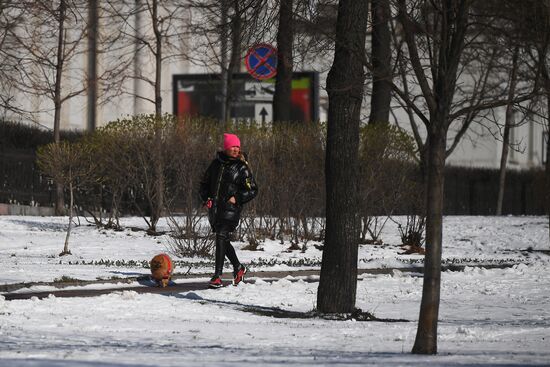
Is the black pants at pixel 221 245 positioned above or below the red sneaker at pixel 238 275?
above

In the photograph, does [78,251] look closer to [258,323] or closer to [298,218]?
[298,218]

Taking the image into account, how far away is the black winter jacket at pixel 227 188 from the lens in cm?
1459

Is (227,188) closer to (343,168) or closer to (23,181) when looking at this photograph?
(343,168)

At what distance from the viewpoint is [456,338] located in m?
10.9

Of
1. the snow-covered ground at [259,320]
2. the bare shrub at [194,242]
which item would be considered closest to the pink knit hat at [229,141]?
the snow-covered ground at [259,320]

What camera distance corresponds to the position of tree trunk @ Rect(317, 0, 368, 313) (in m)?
12.1

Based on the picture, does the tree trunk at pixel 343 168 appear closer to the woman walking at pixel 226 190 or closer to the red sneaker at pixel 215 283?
the red sneaker at pixel 215 283

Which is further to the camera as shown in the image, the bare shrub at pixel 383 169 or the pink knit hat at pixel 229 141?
the bare shrub at pixel 383 169

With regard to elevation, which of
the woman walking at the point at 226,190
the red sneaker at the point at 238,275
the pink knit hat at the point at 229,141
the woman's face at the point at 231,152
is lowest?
the red sneaker at the point at 238,275

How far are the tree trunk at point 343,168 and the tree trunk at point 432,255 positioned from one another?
2.13m

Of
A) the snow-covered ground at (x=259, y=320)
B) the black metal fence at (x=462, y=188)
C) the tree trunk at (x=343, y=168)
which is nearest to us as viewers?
the snow-covered ground at (x=259, y=320)

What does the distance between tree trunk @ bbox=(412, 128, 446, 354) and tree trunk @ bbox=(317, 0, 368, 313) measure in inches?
84.0

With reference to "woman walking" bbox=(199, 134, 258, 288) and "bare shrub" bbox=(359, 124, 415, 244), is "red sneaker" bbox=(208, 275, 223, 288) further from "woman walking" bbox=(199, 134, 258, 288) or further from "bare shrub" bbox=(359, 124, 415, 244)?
"bare shrub" bbox=(359, 124, 415, 244)

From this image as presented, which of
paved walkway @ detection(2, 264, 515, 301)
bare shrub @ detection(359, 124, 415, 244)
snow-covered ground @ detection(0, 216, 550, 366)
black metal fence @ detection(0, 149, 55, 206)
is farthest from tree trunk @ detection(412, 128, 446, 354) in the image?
black metal fence @ detection(0, 149, 55, 206)
